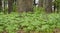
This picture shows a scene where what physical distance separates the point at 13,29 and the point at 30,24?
80 centimetres

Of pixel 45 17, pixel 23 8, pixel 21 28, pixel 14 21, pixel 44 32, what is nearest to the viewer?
pixel 44 32

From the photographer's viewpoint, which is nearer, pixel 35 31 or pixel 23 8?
pixel 35 31

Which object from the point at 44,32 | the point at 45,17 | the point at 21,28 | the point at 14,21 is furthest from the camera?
the point at 45,17

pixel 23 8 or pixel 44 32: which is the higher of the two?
pixel 23 8

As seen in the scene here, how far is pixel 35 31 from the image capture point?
736 centimetres

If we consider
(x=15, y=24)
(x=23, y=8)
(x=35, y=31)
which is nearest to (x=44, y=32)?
(x=35, y=31)

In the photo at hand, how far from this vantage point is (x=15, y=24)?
8.02 m

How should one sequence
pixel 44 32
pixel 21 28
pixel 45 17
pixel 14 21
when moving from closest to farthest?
pixel 44 32, pixel 21 28, pixel 14 21, pixel 45 17

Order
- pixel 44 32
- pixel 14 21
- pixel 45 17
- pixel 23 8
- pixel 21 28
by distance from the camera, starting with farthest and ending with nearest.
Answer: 1. pixel 23 8
2. pixel 45 17
3. pixel 14 21
4. pixel 21 28
5. pixel 44 32

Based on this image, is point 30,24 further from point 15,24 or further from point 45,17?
point 45,17

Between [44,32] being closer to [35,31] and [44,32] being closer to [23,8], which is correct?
[35,31]

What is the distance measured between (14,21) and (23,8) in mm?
3222

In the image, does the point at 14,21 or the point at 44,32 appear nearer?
the point at 44,32

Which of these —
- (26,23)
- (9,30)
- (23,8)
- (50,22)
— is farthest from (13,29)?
(23,8)
